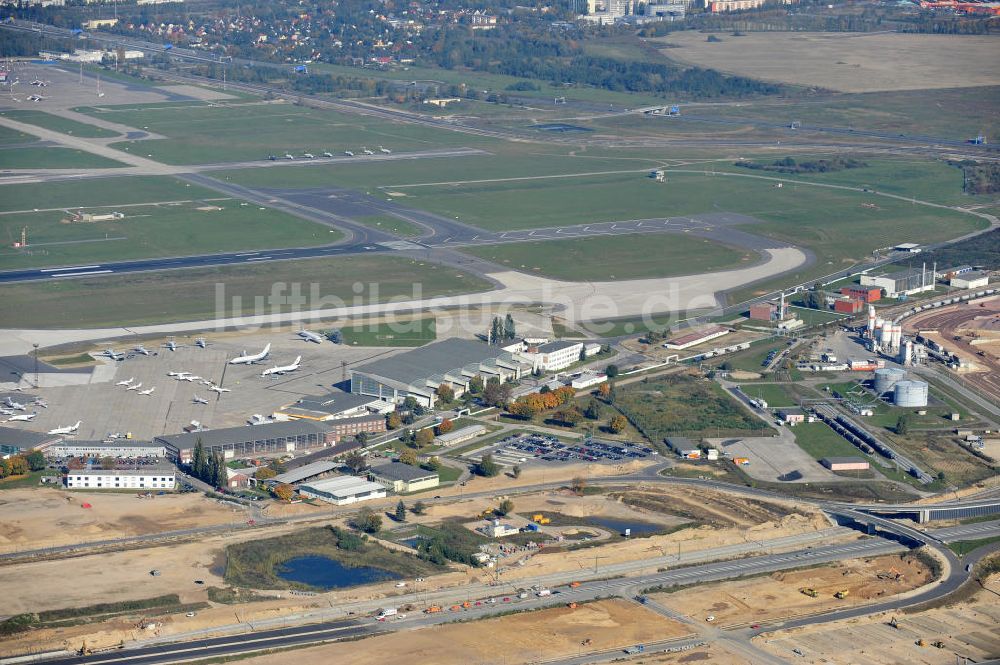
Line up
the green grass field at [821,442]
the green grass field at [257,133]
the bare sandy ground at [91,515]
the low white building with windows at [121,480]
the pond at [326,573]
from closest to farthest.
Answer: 1. the pond at [326,573]
2. the bare sandy ground at [91,515]
3. the low white building with windows at [121,480]
4. the green grass field at [821,442]
5. the green grass field at [257,133]

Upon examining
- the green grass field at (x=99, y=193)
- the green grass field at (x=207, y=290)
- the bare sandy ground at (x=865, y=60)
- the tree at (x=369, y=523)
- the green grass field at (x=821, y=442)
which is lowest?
the green grass field at (x=821, y=442)

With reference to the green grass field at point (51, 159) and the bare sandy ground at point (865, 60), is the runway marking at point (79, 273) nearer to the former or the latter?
the green grass field at point (51, 159)

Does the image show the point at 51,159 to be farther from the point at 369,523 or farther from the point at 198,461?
the point at 369,523

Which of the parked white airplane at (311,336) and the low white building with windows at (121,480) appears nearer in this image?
the low white building with windows at (121,480)

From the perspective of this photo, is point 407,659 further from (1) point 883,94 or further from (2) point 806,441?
(1) point 883,94

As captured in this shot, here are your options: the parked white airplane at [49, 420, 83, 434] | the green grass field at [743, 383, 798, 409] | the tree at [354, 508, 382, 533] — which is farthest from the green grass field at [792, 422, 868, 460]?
the parked white airplane at [49, 420, 83, 434]

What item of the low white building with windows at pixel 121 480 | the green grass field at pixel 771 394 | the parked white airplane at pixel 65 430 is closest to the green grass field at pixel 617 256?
the green grass field at pixel 771 394

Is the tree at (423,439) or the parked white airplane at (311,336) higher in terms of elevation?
the parked white airplane at (311,336)
